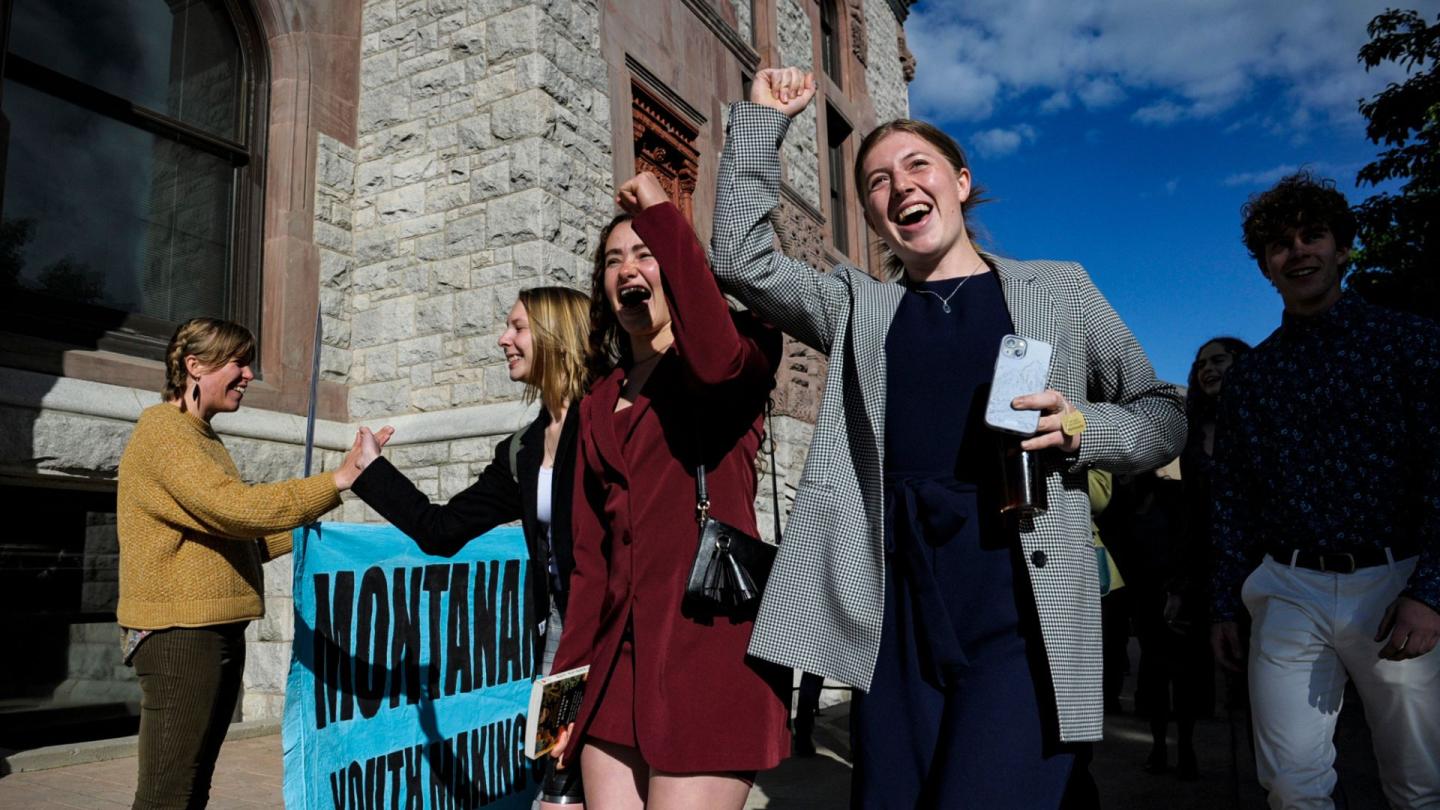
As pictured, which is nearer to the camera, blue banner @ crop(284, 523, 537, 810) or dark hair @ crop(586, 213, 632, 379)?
dark hair @ crop(586, 213, 632, 379)

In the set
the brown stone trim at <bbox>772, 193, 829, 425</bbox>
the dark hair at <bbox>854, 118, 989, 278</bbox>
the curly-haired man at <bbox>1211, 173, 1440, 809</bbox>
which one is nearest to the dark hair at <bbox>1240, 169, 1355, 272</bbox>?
the curly-haired man at <bbox>1211, 173, 1440, 809</bbox>

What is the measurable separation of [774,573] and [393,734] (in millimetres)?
2390

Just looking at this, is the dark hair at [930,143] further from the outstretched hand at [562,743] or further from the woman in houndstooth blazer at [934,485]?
the outstretched hand at [562,743]

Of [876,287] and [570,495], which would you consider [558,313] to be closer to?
[570,495]

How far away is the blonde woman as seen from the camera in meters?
3.00

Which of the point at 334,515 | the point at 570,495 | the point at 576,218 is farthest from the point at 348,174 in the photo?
the point at 570,495

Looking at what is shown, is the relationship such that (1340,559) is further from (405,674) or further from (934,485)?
(405,674)

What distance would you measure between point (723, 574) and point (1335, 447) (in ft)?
6.84

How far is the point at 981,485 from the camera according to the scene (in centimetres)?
195

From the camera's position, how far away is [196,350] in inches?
141

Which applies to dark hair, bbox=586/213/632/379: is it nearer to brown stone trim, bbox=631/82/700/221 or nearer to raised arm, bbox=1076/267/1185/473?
raised arm, bbox=1076/267/1185/473

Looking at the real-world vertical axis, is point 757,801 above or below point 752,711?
below

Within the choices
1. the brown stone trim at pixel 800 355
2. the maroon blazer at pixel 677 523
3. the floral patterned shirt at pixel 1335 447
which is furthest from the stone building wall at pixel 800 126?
the maroon blazer at pixel 677 523

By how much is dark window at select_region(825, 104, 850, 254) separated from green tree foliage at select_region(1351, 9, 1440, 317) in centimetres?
785
